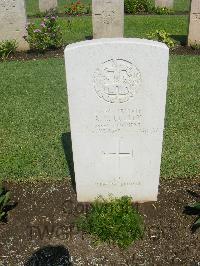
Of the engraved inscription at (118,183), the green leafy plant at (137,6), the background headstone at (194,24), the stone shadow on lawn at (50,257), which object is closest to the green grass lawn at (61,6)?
the green leafy plant at (137,6)

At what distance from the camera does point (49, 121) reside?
6488 mm

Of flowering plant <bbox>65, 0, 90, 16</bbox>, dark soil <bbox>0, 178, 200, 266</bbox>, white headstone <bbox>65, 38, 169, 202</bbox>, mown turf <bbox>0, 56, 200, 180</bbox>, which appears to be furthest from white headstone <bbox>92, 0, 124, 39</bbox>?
white headstone <bbox>65, 38, 169, 202</bbox>

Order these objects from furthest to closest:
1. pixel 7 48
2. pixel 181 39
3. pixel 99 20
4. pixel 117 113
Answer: pixel 181 39 < pixel 99 20 < pixel 7 48 < pixel 117 113

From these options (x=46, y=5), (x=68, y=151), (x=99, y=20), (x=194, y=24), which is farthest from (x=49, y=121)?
(x=46, y=5)

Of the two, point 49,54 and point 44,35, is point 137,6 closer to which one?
point 44,35

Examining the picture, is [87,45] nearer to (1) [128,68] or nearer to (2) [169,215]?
(1) [128,68]

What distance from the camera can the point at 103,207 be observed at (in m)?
3.96

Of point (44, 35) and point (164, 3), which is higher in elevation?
point (164, 3)

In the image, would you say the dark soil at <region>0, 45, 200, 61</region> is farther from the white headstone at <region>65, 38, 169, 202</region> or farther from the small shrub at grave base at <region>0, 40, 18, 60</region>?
the white headstone at <region>65, 38, 169, 202</region>

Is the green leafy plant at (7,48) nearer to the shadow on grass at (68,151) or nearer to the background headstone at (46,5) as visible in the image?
the shadow on grass at (68,151)

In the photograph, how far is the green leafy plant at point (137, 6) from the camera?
626 inches

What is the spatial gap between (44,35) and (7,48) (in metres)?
1.16

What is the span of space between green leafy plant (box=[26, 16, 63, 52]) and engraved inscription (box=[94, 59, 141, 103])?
758 centimetres

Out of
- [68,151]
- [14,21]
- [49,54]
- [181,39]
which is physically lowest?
[68,151]
